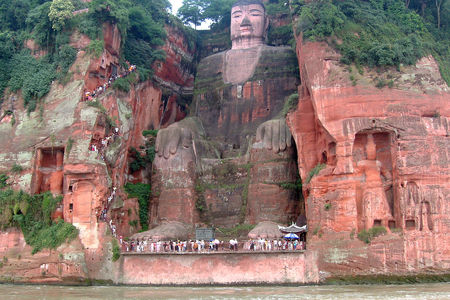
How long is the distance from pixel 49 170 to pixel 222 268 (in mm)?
10724

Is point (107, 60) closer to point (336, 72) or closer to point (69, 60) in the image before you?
point (69, 60)

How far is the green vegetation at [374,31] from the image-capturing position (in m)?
32.2

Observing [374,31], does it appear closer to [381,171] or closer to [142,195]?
[381,171]

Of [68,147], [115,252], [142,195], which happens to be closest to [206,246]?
[115,252]

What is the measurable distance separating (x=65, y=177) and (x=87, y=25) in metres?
8.81

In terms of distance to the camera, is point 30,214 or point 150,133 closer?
point 30,214

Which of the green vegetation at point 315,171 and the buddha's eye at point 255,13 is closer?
the green vegetation at point 315,171

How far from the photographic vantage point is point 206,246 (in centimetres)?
3203

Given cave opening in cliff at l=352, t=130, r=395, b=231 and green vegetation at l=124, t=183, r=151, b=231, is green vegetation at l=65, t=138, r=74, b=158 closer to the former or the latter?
green vegetation at l=124, t=183, r=151, b=231

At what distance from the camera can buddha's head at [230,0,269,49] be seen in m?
44.6

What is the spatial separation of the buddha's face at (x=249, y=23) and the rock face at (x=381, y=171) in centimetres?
1287

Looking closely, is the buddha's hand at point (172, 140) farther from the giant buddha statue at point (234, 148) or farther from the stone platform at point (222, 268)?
the stone platform at point (222, 268)

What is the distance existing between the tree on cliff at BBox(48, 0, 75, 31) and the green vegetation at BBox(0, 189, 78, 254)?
31.4 ft

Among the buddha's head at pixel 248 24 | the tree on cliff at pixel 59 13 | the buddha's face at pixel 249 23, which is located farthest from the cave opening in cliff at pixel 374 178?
the tree on cliff at pixel 59 13
